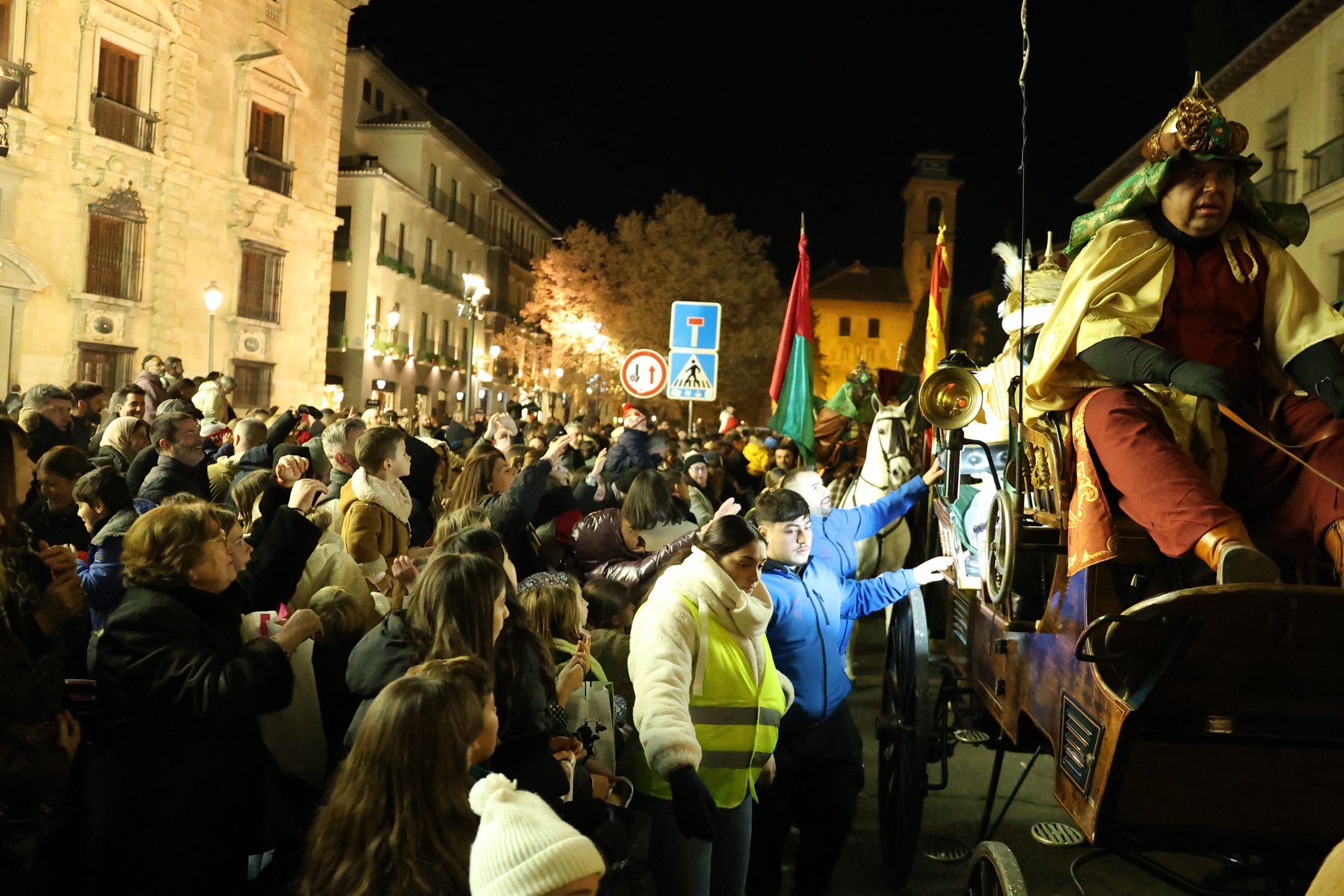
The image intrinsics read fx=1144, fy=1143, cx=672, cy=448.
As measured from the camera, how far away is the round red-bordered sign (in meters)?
12.6

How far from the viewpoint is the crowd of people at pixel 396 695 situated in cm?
273

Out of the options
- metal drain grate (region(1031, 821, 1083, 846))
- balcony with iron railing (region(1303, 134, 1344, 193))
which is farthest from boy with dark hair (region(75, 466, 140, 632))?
balcony with iron railing (region(1303, 134, 1344, 193))

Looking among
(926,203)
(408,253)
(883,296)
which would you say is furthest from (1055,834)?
(883,296)

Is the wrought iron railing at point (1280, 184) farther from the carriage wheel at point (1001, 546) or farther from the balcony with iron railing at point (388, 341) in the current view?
the balcony with iron railing at point (388, 341)

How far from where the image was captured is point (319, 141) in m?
32.8

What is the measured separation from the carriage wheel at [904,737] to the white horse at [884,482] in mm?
3343

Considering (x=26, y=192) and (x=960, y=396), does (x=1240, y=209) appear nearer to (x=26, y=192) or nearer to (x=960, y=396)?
(x=960, y=396)

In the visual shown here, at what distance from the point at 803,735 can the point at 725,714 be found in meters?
1.02

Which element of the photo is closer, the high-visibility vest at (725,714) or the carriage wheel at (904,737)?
the high-visibility vest at (725,714)

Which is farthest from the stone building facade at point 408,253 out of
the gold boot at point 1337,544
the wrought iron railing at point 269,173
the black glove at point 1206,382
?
the gold boot at point 1337,544

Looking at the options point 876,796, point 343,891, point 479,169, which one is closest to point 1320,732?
point 343,891

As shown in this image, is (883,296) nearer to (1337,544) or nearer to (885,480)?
(885,480)

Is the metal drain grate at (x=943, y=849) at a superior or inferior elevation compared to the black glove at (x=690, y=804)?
inferior

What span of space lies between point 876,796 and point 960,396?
321 cm
